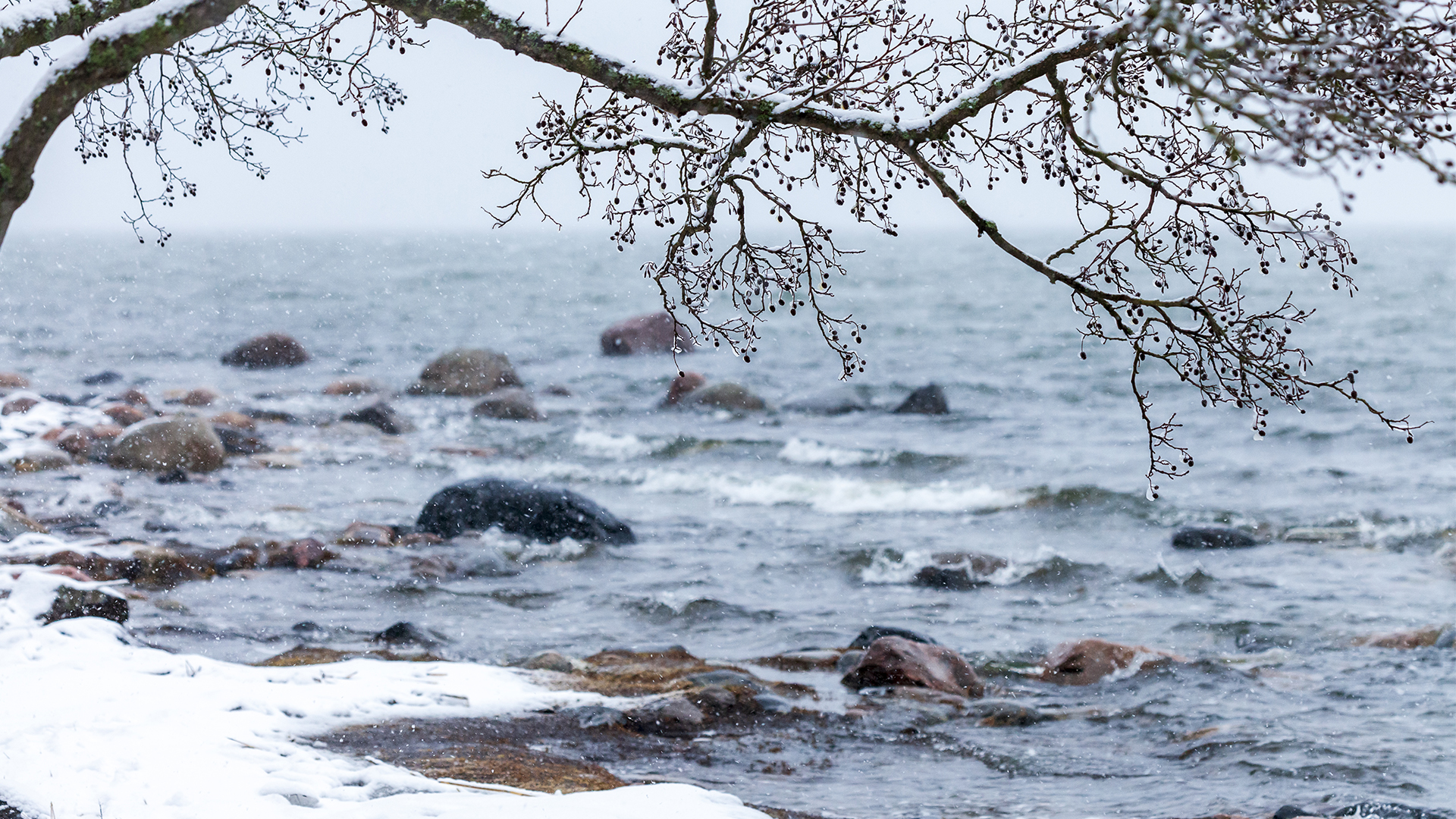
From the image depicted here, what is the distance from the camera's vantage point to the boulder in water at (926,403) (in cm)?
2525

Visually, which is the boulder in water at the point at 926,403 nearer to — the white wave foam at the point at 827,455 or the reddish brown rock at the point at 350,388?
the white wave foam at the point at 827,455

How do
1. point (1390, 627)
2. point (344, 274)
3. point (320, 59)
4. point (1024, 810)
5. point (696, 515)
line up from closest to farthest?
1. point (320, 59)
2. point (1024, 810)
3. point (1390, 627)
4. point (696, 515)
5. point (344, 274)

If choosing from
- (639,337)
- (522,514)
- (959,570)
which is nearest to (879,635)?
(959,570)

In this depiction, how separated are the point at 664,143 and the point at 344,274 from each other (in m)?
79.2

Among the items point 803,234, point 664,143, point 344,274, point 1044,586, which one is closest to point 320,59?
point 664,143

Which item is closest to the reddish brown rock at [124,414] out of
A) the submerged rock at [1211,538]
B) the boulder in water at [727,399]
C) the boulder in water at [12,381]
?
the boulder in water at [12,381]

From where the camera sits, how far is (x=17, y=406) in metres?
22.0

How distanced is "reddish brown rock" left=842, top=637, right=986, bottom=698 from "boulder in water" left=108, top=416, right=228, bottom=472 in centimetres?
1218

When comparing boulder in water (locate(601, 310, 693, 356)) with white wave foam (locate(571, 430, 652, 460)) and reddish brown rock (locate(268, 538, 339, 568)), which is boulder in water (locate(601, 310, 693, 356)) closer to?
white wave foam (locate(571, 430, 652, 460))

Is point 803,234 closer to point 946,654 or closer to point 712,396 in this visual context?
point 946,654

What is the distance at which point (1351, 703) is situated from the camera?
9.04m

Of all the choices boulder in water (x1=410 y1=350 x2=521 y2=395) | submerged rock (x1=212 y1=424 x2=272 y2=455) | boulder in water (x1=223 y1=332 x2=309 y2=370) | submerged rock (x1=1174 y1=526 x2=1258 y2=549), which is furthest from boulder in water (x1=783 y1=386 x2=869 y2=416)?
boulder in water (x1=223 y1=332 x2=309 y2=370)

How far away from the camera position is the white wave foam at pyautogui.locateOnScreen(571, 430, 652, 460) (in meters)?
20.7

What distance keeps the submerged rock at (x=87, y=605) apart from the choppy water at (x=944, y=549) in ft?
2.10
